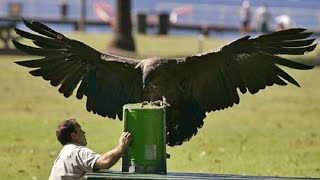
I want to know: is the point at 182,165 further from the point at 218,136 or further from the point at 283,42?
the point at 283,42

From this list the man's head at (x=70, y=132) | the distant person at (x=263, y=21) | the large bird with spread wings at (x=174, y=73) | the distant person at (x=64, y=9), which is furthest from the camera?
the distant person at (x=64, y=9)

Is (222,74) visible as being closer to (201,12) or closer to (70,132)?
(70,132)

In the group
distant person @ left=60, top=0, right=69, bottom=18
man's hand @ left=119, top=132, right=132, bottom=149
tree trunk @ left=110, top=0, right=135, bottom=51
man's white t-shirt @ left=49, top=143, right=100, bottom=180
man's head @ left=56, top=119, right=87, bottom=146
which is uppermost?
distant person @ left=60, top=0, right=69, bottom=18

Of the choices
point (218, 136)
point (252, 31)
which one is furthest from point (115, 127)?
point (252, 31)

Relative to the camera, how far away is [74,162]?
8.89 metres

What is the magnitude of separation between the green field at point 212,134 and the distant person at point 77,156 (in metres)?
3.75

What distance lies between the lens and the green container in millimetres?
8977

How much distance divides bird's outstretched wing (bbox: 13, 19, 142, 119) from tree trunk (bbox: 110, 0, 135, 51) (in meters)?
21.8

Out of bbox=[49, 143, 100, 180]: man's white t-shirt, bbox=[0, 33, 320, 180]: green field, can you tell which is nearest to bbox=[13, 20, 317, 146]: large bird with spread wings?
bbox=[49, 143, 100, 180]: man's white t-shirt

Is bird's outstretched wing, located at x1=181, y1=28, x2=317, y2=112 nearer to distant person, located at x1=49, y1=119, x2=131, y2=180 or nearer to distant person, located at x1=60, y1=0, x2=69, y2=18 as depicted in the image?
distant person, located at x1=49, y1=119, x2=131, y2=180

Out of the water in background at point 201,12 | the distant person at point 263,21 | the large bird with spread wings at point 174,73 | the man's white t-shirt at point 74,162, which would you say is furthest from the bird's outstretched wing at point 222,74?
the water in background at point 201,12

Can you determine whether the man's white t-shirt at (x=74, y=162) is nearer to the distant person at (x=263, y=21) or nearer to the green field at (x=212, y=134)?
the green field at (x=212, y=134)

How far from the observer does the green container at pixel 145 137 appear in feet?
29.5

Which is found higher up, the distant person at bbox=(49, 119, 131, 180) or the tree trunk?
the tree trunk
